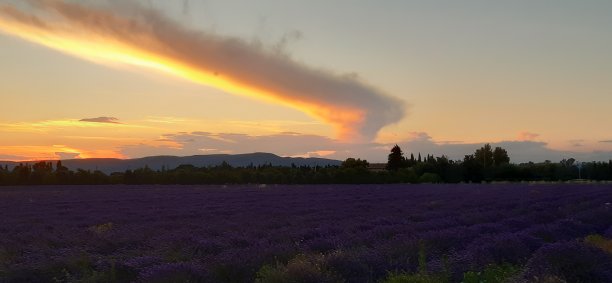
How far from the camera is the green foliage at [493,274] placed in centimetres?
745

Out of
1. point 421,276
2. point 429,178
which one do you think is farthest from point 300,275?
point 429,178

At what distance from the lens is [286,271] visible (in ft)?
22.1

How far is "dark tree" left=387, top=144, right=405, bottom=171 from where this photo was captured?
397 ft

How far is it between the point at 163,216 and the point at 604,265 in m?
15.2

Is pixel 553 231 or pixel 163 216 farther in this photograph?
pixel 163 216

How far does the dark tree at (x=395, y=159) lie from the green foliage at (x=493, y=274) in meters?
112

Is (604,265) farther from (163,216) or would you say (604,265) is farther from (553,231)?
(163,216)

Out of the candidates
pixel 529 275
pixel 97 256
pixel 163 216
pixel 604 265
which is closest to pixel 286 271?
pixel 529 275

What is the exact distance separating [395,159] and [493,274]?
11561cm

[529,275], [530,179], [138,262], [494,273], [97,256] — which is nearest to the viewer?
[529,275]

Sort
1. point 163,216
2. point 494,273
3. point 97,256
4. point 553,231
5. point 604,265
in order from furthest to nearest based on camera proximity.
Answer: point 163,216
point 553,231
point 97,256
point 494,273
point 604,265

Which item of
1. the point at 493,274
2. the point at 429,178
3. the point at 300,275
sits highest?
the point at 429,178

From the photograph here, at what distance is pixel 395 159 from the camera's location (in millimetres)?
122500

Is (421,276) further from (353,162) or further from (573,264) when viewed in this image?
(353,162)
